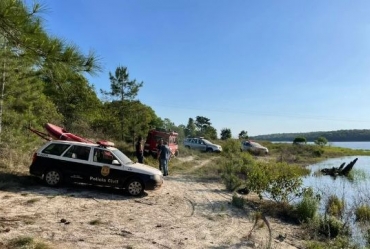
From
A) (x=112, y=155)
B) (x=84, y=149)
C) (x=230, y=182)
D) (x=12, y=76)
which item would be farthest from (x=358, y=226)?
(x=12, y=76)

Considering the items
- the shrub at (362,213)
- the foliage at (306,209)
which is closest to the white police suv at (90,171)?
the foliage at (306,209)

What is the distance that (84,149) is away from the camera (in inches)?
503

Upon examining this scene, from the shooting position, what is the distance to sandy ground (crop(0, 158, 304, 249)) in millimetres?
7586

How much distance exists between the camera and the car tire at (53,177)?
41.1 ft

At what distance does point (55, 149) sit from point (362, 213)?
1095 centimetres

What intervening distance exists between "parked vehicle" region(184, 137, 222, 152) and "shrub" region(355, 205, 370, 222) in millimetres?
25171

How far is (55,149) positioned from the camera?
12.8 metres

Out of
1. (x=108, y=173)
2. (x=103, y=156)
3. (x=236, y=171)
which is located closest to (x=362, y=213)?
(x=236, y=171)

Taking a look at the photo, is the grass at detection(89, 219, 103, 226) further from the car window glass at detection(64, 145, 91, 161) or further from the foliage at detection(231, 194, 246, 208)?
the foliage at detection(231, 194, 246, 208)

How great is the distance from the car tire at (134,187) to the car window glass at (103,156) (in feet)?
3.44

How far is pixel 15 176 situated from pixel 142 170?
4703mm

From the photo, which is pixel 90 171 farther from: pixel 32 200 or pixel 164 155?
pixel 164 155

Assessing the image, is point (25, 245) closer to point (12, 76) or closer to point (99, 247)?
point (99, 247)

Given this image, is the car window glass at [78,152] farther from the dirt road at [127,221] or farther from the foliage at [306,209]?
the foliage at [306,209]
